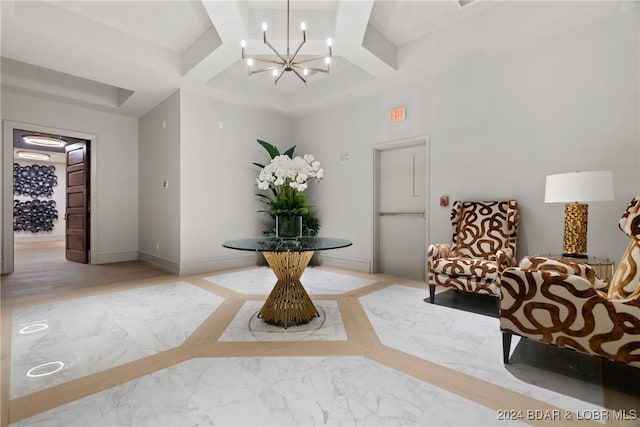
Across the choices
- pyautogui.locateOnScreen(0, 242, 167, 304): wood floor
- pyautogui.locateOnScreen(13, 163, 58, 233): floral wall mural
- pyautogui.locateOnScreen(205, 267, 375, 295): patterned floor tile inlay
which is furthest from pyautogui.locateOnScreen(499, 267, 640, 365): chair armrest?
pyautogui.locateOnScreen(13, 163, 58, 233): floral wall mural

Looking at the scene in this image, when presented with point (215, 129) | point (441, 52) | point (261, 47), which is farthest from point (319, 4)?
point (215, 129)

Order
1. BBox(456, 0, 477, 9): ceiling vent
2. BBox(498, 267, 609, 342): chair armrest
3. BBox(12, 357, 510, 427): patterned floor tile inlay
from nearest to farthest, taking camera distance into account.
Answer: BBox(12, 357, 510, 427): patterned floor tile inlay, BBox(498, 267, 609, 342): chair armrest, BBox(456, 0, 477, 9): ceiling vent

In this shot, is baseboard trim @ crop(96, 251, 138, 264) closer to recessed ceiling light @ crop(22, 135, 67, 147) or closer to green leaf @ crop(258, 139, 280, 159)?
recessed ceiling light @ crop(22, 135, 67, 147)

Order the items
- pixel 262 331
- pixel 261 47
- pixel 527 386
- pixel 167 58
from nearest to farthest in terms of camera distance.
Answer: pixel 527 386 → pixel 262 331 → pixel 261 47 → pixel 167 58

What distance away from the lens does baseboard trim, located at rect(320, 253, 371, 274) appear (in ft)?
15.0

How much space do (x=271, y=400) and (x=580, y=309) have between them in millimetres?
1718

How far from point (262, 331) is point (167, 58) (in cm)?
371

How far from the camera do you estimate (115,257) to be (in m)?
5.44

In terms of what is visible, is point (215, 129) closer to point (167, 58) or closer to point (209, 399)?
point (167, 58)

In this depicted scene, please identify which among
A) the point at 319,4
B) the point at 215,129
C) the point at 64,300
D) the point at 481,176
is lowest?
the point at 64,300

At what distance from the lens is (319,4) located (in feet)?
9.80

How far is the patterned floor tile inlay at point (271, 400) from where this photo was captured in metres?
1.33

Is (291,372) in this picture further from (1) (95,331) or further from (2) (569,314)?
(1) (95,331)

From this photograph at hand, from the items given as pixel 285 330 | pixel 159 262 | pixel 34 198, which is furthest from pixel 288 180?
pixel 34 198
